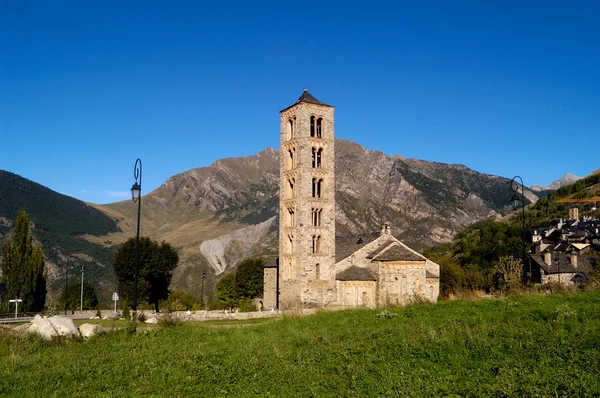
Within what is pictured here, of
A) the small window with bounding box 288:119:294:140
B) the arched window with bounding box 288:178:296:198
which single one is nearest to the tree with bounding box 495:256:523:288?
the arched window with bounding box 288:178:296:198

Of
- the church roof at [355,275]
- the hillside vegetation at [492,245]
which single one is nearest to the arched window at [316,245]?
the church roof at [355,275]

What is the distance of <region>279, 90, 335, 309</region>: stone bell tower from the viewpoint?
4603 centimetres

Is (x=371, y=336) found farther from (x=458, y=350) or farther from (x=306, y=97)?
(x=306, y=97)

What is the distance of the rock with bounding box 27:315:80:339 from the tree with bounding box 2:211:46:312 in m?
38.8

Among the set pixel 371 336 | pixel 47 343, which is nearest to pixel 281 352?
pixel 371 336

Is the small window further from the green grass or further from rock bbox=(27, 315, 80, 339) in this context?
the green grass

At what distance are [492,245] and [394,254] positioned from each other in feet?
169

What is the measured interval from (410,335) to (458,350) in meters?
2.16

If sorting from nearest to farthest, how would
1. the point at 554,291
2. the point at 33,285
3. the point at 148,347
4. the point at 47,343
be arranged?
the point at 148,347
the point at 47,343
the point at 554,291
the point at 33,285

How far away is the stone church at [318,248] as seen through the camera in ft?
150

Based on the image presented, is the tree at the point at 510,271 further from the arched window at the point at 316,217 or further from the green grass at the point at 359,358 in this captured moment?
the green grass at the point at 359,358

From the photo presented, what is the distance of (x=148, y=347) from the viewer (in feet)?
57.6

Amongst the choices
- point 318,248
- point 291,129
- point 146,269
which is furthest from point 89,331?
point 146,269

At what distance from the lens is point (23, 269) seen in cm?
5688
